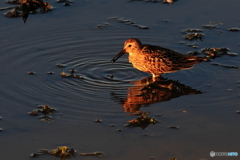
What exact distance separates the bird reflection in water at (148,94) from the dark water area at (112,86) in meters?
0.02

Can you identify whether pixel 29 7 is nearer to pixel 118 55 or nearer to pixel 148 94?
pixel 118 55

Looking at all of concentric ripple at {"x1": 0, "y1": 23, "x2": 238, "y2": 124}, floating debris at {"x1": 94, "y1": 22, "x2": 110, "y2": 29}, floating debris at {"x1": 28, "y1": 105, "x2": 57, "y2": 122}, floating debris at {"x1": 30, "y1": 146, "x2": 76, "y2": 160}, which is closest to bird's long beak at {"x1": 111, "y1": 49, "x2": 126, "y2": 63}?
concentric ripple at {"x1": 0, "y1": 23, "x2": 238, "y2": 124}

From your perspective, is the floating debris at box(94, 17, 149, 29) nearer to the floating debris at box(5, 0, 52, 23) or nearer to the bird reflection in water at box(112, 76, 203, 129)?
the floating debris at box(5, 0, 52, 23)

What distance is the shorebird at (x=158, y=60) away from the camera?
9.63 metres

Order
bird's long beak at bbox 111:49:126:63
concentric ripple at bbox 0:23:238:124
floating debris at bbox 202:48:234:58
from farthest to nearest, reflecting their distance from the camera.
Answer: floating debris at bbox 202:48:234:58 < bird's long beak at bbox 111:49:126:63 < concentric ripple at bbox 0:23:238:124

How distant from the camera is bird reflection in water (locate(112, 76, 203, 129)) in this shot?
8004 millimetres

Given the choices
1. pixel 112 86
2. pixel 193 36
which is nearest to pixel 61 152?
pixel 112 86

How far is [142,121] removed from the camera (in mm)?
7875

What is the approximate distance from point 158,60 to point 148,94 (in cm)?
93

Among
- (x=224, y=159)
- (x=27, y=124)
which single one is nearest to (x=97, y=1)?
(x=27, y=124)

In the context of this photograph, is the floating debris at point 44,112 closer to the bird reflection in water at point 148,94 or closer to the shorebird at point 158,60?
the bird reflection in water at point 148,94

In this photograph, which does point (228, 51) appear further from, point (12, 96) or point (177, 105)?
point (12, 96)

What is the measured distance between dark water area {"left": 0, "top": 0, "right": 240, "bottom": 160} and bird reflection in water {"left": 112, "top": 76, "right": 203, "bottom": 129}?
0.02 meters

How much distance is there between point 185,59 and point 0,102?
11.3ft
